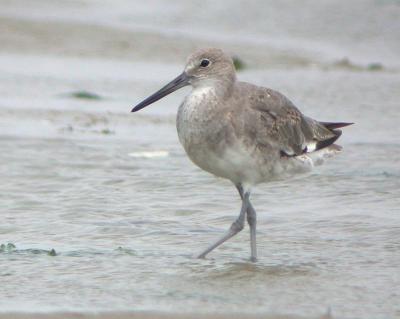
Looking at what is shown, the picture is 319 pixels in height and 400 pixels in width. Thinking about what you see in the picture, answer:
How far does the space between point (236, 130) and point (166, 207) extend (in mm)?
1264

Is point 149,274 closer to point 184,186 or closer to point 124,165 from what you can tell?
point 184,186

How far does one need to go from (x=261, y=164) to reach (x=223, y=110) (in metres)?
0.42

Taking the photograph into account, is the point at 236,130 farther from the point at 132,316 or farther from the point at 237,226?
the point at 132,316

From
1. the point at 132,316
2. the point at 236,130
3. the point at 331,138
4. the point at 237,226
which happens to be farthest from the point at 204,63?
the point at 132,316

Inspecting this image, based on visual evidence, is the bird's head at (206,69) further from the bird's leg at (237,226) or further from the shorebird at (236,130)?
the bird's leg at (237,226)

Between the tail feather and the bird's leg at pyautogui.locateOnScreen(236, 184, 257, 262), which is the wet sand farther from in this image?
the tail feather

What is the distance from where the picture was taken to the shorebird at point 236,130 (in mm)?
7160

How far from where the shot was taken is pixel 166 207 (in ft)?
27.1

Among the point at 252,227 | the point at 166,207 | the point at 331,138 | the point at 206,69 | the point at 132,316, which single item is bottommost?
the point at 132,316

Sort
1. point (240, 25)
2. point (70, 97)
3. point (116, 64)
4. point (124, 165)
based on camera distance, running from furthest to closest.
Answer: point (240, 25), point (116, 64), point (70, 97), point (124, 165)

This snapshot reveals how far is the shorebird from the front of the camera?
23.5 feet

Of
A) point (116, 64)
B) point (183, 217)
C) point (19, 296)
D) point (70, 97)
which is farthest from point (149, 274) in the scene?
point (116, 64)

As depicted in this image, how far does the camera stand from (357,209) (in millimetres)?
8117

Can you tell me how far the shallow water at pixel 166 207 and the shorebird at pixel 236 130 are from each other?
0.42 metres
